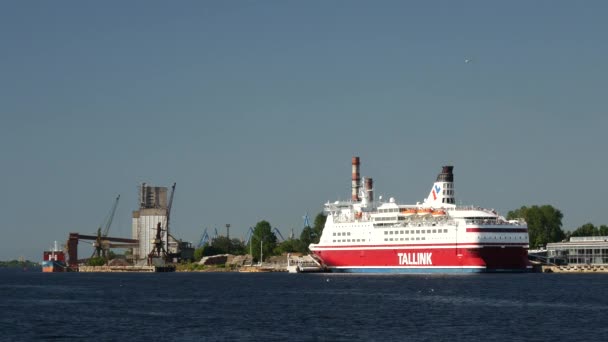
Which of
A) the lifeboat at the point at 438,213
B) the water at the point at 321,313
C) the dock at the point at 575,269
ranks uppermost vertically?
the lifeboat at the point at 438,213

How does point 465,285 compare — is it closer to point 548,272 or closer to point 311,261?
point 548,272

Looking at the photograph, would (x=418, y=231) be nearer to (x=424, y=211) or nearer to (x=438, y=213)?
(x=438, y=213)

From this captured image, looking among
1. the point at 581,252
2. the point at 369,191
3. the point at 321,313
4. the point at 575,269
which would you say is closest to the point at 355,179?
the point at 369,191

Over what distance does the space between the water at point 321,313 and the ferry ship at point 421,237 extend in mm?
21663

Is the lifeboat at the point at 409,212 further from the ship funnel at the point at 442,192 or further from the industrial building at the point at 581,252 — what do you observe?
the industrial building at the point at 581,252

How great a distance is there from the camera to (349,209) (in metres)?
166

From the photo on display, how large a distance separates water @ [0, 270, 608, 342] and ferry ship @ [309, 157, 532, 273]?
2166 centimetres

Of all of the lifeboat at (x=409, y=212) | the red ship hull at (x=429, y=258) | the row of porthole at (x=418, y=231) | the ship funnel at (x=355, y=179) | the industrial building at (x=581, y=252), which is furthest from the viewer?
the ship funnel at (x=355, y=179)

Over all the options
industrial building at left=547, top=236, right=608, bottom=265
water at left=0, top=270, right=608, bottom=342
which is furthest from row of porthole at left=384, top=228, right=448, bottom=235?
industrial building at left=547, top=236, right=608, bottom=265

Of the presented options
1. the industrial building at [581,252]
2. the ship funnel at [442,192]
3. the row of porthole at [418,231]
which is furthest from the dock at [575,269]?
the row of porthole at [418,231]

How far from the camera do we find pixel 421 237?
481 feet

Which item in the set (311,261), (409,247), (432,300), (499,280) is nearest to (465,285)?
(499,280)

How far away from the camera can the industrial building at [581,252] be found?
164 metres

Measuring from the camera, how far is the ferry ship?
459ft
